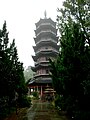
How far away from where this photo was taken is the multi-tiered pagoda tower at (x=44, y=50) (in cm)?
5467

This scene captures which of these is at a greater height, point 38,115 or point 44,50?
point 44,50

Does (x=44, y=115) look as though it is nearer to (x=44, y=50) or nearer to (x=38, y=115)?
(x=38, y=115)

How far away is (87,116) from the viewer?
1311cm

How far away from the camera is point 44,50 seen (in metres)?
55.7

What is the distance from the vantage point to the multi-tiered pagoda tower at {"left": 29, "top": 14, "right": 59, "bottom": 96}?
179ft

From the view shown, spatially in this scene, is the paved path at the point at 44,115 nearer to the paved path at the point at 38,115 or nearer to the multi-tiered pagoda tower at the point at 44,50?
the paved path at the point at 38,115

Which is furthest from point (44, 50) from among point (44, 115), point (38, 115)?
point (44, 115)

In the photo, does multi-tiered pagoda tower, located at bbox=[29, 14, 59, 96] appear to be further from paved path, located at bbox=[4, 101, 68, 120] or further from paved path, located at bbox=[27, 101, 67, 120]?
paved path, located at bbox=[4, 101, 68, 120]

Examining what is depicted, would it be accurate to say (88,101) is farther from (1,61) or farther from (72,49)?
(1,61)

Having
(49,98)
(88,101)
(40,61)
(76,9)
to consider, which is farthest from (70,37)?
(40,61)

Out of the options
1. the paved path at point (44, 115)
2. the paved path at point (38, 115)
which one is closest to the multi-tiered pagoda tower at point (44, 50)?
the paved path at point (44, 115)

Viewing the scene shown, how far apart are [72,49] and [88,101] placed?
3.15 m

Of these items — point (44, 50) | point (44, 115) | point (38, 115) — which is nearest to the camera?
point (44, 115)

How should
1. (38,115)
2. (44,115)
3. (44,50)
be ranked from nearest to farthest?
(44,115)
(38,115)
(44,50)
